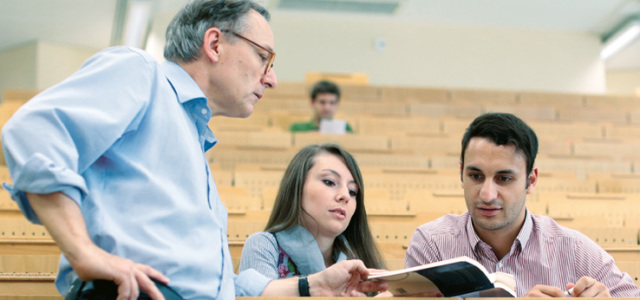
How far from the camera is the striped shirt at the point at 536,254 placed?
3.50 ft

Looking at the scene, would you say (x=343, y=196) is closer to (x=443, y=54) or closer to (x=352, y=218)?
(x=352, y=218)

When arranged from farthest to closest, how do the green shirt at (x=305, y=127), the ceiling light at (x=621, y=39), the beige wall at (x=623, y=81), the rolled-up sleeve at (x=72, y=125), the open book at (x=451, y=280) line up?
the beige wall at (x=623, y=81) → the ceiling light at (x=621, y=39) → the green shirt at (x=305, y=127) → the open book at (x=451, y=280) → the rolled-up sleeve at (x=72, y=125)

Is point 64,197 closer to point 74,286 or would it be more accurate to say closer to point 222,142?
point 74,286

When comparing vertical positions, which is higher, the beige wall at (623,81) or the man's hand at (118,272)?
the beige wall at (623,81)

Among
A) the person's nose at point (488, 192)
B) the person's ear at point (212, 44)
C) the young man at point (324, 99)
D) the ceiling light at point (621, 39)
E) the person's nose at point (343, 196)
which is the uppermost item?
the ceiling light at point (621, 39)

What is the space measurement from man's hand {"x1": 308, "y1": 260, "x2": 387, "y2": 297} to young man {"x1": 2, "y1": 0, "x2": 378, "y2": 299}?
152mm

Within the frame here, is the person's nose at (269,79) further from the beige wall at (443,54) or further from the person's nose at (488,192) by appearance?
the beige wall at (443,54)

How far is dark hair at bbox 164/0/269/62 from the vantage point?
2.49 ft

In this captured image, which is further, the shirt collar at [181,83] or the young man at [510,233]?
the young man at [510,233]

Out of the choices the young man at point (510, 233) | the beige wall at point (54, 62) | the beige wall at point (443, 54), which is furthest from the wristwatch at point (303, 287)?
the beige wall at point (54, 62)

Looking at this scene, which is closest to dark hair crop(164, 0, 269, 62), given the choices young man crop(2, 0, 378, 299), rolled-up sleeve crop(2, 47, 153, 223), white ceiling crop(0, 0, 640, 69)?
young man crop(2, 0, 378, 299)

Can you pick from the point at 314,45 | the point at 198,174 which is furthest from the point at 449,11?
the point at 198,174

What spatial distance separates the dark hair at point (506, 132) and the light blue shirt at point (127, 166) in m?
0.58

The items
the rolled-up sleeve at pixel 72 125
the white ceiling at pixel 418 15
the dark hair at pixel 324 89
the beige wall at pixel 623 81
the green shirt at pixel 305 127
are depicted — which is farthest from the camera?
the beige wall at pixel 623 81
